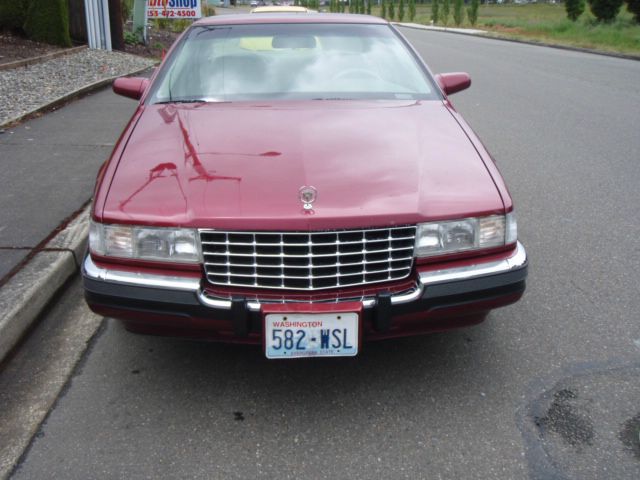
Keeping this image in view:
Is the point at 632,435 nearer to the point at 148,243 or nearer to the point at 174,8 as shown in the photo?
the point at 148,243

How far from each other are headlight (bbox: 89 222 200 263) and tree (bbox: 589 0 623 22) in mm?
32145

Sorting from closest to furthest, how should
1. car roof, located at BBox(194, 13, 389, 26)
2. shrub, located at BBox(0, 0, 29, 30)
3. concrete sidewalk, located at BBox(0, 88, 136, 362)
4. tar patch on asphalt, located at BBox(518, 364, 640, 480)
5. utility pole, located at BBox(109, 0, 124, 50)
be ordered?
tar patch on asphalt, located at BBox(518, 364, 640, 480) → concrete sidewalk, located at BBox(0, 88, 136, 362) → car roof, located at BBox(194, 13, 389, 26) → shrub, located at BBox(0, 0, 29, 30) → utility pole, located at BBox(109, 0, 124, 50)

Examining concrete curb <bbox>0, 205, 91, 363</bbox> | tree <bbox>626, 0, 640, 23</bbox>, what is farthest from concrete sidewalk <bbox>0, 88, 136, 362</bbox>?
tree <bbox>626, 0, 640, 23</bbox>

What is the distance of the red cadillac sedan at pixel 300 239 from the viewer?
8.32 ft

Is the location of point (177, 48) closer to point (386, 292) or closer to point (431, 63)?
point (386, 292)

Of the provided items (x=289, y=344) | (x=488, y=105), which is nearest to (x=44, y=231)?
(x=289, y=344)

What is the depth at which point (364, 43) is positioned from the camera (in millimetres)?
4254

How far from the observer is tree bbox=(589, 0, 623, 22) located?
29.9 meters

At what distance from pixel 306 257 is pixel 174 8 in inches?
577

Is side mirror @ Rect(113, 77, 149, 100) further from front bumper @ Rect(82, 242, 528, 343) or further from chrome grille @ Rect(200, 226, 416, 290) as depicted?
chrome grille @ Rect(200, 226, 416, 290)

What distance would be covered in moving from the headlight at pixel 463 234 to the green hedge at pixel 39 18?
498 inches

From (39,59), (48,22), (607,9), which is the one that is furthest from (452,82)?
(607,9)

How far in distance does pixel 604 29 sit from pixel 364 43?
26.3m

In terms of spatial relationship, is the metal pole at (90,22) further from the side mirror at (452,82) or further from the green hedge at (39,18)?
the side mirror at (452,82)
